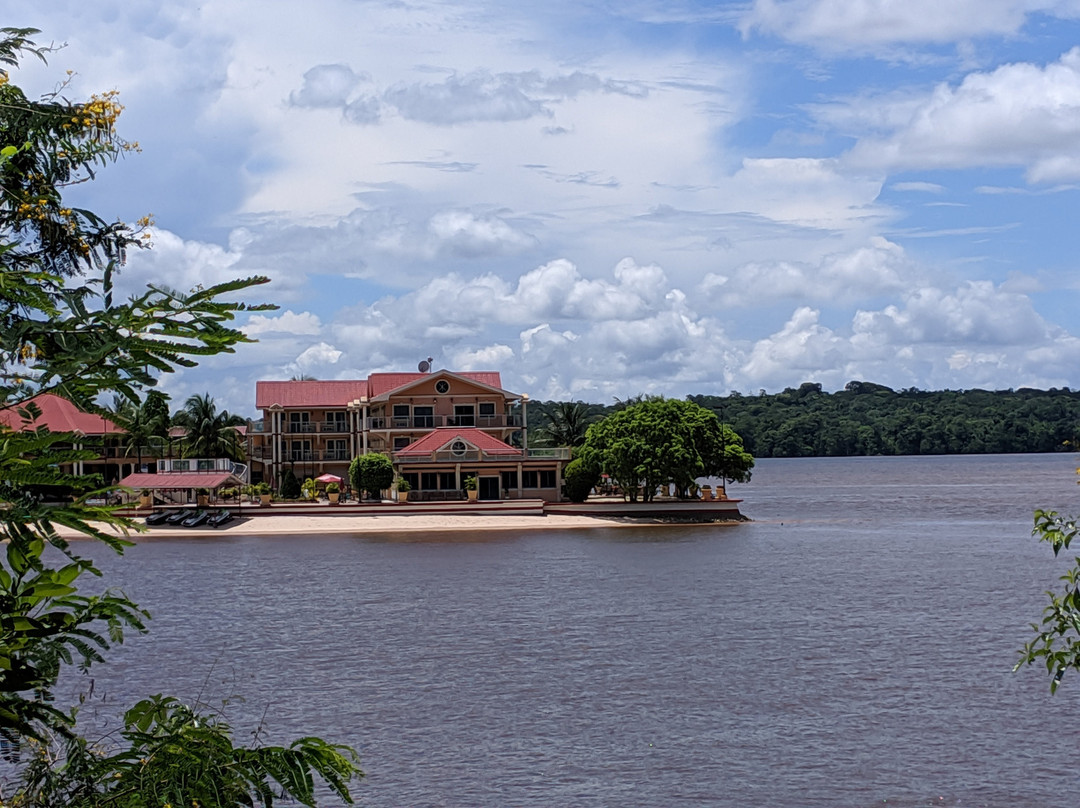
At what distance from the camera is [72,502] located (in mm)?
5137

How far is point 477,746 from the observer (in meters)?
20.3

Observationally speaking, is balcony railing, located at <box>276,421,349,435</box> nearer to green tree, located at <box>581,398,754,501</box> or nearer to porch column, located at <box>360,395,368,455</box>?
porch column, located at <box>360,395,368,455</box>

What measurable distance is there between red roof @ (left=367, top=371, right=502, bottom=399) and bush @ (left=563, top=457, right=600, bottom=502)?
11.5m

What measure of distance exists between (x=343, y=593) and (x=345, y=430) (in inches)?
1914

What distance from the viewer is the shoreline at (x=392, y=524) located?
65562mm

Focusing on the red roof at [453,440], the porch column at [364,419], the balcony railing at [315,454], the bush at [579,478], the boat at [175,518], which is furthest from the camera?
the balcony railing at [315,454]

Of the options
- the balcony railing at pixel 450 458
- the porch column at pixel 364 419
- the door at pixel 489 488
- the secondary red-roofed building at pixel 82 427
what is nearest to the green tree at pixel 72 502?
the secondary red-roofed building at pixel 82 427

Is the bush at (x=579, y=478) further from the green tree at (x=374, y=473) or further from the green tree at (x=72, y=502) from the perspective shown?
the green tree at (x=72, y=502)

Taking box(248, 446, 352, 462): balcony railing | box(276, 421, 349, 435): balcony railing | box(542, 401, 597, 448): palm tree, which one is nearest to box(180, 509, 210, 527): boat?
box(248, 446, 352, 462): balcony railing

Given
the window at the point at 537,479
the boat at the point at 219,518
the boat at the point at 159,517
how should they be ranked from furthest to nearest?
1. the window at the point at 537,479
2. the boat at the point at 219,518
3. the boat at the point at 159,517

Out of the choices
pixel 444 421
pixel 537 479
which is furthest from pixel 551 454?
pixel 444 421

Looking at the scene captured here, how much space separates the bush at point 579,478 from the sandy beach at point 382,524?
348cm

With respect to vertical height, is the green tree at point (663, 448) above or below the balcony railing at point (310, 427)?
below

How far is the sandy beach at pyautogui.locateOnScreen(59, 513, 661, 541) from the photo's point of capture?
65.6 meters
